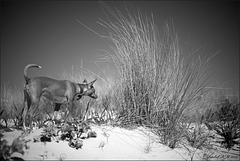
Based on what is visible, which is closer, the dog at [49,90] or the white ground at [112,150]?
the white ground at [112,150]

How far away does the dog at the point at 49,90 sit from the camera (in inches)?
126

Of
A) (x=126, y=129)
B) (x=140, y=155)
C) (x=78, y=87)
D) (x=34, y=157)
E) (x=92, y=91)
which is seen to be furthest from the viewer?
(x=92, y=91)

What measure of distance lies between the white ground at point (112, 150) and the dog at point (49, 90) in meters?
1.02

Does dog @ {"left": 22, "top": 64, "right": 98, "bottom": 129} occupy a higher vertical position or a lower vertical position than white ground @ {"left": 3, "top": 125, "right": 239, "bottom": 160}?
higher

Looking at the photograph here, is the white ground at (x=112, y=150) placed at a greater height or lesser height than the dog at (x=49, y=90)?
lesser

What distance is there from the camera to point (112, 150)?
192 centimetres

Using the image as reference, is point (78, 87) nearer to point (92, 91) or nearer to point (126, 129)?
point (92, 91)

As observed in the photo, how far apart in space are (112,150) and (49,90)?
2365mm

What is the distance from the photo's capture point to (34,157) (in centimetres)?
158

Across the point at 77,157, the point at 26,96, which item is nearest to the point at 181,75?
the point at 77,157

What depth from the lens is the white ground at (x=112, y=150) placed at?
5.53ft

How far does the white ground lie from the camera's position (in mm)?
1687

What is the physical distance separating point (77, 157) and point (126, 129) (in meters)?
1.03

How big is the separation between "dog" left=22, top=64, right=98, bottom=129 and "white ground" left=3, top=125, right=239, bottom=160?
102 cm
